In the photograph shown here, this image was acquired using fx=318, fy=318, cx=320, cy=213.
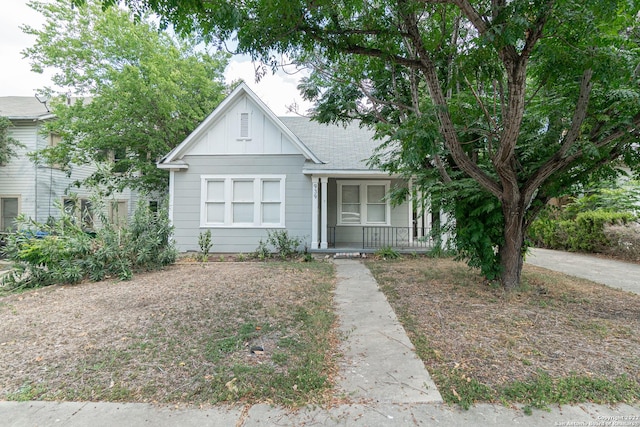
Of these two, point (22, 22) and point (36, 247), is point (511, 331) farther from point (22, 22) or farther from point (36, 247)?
point (22, 22)

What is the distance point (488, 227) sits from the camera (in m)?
5.67

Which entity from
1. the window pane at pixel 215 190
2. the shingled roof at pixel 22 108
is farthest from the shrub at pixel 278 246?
the shingled roof at pixel 22 108

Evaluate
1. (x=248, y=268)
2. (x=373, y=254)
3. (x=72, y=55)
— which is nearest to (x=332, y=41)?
(x=248, y=268)

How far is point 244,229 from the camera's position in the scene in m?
10.4

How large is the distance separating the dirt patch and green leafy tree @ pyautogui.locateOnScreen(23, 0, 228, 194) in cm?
1069

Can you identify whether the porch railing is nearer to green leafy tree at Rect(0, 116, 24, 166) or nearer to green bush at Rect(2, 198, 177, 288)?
green bush at Rect(2, 198, 177, 288)

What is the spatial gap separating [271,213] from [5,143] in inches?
489

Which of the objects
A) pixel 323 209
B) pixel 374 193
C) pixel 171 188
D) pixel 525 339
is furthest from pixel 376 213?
pixel 525 339

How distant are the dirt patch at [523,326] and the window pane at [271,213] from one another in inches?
188

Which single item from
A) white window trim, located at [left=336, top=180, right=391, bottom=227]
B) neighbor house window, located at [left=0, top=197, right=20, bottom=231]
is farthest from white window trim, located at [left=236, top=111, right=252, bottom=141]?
neighbor house window, located at [left=0, top=197, right=20, bottom=231]

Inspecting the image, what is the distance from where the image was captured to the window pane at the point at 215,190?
10594 millimetres

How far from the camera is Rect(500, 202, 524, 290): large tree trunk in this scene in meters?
5.29

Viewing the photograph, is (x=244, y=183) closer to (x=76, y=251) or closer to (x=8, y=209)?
(x=76, y=251)

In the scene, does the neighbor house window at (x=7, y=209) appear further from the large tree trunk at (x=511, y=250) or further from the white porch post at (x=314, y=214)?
the large tree trunk at (x=511, y=250)
